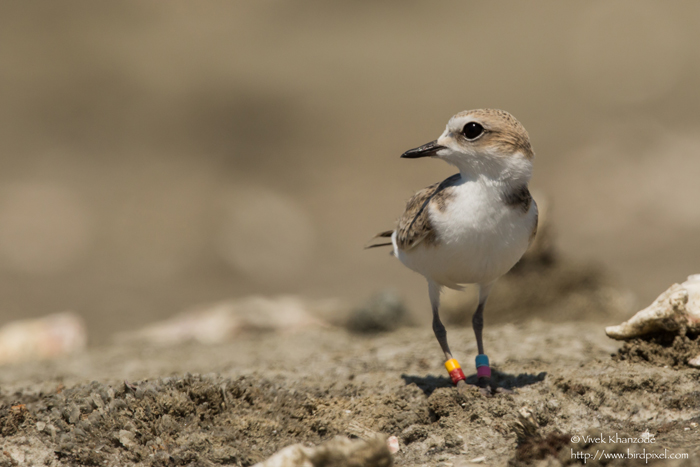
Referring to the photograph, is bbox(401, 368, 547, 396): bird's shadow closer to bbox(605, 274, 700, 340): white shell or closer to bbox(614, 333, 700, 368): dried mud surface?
bbox(614, 333, 700, 368): dried mud surface

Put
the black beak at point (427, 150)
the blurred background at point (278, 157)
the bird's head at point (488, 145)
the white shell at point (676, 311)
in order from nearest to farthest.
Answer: the bird's head at point (488, 145), the black beak at point (427, 150), the white shell at point (676, 311), the blurred background at point (278, 157)

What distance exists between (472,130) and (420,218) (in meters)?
0.72

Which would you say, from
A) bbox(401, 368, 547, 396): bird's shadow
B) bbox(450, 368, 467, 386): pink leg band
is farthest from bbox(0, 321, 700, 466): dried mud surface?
bbox(450, 368, 467, 386): pink leg band

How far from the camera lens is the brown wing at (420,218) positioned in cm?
451

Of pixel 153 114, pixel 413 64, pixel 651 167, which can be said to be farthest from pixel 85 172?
pixel 651 167

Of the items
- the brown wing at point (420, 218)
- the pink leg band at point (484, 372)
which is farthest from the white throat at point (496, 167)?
the pink leg band at point (484, 372)

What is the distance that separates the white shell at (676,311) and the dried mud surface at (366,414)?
1.09 feet

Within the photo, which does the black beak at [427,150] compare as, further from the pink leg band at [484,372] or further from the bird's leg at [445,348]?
the pink leg band at [484,372]

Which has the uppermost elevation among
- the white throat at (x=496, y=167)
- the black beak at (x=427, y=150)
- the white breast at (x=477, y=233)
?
the black beak at (x=427, y=150)

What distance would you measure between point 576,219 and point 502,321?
8648 millimetres

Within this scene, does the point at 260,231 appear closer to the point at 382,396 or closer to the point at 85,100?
the point at 85,100

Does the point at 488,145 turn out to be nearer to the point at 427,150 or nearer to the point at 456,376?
the point at 427,150

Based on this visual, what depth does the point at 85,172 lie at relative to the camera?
18484 millimetres

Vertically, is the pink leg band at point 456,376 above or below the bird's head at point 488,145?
below
